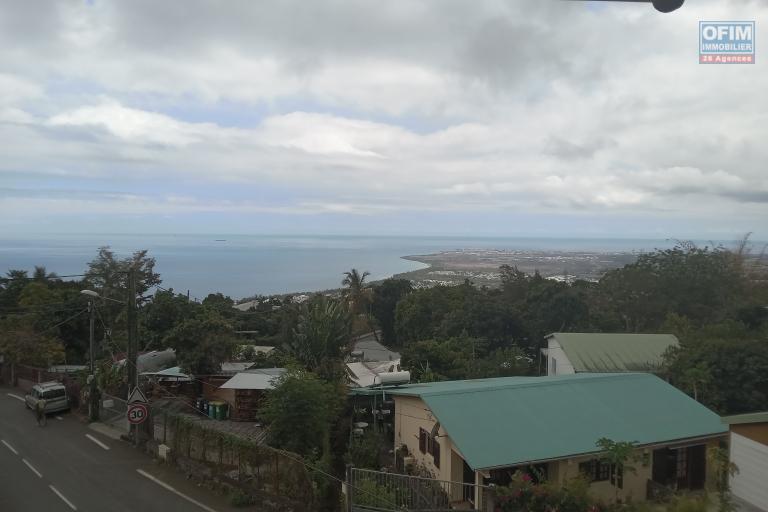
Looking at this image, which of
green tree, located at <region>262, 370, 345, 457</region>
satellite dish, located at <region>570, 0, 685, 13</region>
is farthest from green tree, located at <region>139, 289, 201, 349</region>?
satellite dish, located at <region>570, 0, 685, 13</region>

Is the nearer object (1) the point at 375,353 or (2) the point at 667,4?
(2) the point at 667,4

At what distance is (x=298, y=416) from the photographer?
14594 mm

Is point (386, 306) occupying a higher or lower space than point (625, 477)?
lower

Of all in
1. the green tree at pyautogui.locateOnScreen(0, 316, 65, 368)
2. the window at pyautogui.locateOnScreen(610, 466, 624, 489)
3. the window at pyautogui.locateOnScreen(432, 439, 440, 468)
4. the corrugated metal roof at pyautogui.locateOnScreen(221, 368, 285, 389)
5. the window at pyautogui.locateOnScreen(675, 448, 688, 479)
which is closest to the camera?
the window at pyautogui.locateOnScreen(610, 466, 624, 489)

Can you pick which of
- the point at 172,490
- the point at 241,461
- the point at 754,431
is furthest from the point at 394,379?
the point at 754,431

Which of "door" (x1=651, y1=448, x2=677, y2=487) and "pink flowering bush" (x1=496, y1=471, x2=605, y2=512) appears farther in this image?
"door" (x1=651, y1=448, x2=677, y2=487)

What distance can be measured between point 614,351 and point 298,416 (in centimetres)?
1614

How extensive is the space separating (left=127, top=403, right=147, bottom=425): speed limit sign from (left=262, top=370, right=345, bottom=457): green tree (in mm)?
4580

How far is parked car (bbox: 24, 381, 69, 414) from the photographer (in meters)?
21.9

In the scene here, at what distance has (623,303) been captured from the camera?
1523 inches

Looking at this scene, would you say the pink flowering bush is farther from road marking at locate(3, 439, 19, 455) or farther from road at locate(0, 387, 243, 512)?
road marking at locate(3, 439, 19, 455)

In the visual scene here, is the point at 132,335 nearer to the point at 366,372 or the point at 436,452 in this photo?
the point at 366,372

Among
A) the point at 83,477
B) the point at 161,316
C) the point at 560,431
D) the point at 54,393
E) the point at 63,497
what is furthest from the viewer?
the point at 161,316

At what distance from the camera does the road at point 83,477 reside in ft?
42.9
